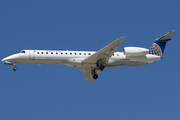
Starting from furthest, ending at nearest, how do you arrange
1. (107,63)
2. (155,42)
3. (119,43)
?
(155,42) < (107,63) < (119,43)

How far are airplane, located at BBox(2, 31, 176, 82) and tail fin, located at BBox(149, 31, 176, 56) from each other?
0.11 metres

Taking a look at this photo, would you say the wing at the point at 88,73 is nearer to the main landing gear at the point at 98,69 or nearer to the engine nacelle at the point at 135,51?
the main landing gear at the point at 98,69

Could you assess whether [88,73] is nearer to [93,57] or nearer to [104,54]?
[93,57]

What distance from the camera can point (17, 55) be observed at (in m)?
32.6

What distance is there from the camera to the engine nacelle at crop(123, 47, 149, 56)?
111ft

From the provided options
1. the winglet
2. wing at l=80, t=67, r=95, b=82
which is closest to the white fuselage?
wing at l=80, t=67, r=95, b=82

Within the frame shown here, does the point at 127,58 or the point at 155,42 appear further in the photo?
the point at 155,42

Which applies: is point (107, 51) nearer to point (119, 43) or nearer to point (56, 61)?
point (119, 43)

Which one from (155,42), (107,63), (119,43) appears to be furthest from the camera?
(155,42)

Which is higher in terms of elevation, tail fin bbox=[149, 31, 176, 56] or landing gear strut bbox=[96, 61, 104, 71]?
tail fin bbox=[149, 31, 176, 56]

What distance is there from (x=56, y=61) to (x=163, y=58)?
11.7 m

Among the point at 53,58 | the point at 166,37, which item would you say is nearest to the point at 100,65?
the point at 53,58

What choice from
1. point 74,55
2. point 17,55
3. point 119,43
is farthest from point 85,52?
point 17,55

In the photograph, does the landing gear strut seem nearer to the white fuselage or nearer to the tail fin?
the white fuselage
